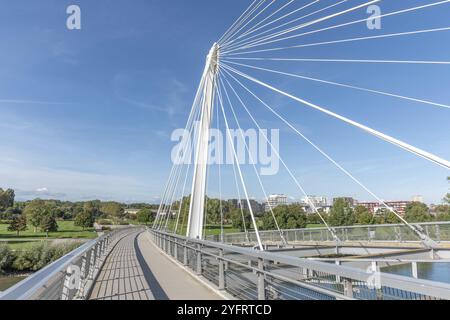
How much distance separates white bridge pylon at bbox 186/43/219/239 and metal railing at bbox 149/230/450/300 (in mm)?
4662

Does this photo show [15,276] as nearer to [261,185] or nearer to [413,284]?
[261,185]

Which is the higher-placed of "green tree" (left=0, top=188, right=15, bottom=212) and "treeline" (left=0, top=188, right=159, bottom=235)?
"green tree" (left=0, top=188, right=15, bottom=212)

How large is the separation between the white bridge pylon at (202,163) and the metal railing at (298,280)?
4662mm

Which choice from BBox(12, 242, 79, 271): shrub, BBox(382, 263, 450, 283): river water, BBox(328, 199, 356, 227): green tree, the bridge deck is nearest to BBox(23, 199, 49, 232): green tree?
BBox(12, 242, 79, 271): shrub

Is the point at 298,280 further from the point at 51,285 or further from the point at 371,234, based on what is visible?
the point at 371,234

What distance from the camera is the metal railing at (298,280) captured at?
8.80 feet

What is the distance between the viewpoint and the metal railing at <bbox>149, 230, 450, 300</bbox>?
2.68 m

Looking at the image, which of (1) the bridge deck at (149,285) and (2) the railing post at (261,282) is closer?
(2) the railing post at (261,282)

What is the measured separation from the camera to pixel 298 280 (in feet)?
14.8

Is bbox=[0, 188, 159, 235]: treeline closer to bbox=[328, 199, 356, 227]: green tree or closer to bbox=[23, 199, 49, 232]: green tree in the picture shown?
bbox=[23, 199, 49, 232]: green tree

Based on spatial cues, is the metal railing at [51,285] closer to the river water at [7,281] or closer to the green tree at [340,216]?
the river water at [7,281]

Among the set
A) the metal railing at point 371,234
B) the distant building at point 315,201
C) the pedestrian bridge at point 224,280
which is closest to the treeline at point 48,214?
the distant building at point 315,201

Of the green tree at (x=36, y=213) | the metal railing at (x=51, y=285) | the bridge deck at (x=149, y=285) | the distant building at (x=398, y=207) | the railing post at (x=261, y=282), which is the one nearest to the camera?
the metal railing at (x=51, y=285)
